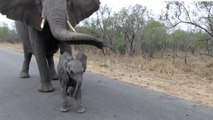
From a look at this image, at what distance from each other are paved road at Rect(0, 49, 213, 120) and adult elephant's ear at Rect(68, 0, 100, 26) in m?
1.53

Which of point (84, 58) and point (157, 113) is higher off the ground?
point (84, 58)

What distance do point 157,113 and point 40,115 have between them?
1877 millimetres

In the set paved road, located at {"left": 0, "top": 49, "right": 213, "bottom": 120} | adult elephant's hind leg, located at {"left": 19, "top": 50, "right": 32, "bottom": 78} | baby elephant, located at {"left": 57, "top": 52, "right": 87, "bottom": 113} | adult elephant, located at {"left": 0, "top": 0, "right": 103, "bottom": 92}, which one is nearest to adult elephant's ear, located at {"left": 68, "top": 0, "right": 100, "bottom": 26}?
adult elephant, located at {"left": 0, "top": 0, "right": 103, "bottom": 92}

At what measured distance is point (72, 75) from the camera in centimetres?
641

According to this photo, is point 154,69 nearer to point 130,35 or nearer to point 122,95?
point 122,95

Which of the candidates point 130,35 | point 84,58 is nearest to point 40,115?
point 84,58

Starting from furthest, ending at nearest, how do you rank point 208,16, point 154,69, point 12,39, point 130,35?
point 12,39
point 130,35
point 208,16
point 154,69

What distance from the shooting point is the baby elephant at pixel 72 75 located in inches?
250

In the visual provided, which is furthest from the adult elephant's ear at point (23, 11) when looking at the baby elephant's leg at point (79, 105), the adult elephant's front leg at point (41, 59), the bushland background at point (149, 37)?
the bushland background at point (149, 37)

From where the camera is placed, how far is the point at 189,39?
74.5ft

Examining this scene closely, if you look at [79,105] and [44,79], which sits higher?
[44,79]

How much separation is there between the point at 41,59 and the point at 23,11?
1073mm

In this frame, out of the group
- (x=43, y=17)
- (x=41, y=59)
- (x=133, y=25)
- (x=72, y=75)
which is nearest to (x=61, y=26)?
(x=43, y=17)

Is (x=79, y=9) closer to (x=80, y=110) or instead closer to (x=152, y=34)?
(x=80, y=110)
